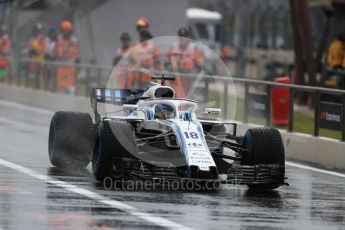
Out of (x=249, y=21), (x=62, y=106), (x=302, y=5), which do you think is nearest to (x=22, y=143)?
(x=62, y=106)

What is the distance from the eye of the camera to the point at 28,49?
37469mm

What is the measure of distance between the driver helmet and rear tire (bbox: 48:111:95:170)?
1.14 metres

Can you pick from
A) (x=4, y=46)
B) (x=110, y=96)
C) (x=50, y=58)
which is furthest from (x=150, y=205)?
(x=4, y=46)

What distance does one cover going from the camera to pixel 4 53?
3775 cm

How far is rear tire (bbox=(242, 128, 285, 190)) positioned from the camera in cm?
1495

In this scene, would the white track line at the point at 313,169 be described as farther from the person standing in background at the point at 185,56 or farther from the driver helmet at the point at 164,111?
the person standing in background at the point at 185,56

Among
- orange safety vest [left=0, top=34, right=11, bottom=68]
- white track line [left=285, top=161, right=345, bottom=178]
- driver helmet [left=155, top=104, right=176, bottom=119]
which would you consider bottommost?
white track line [left=285, top=161, right=345, bottom=178]

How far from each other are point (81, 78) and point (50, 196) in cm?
1606

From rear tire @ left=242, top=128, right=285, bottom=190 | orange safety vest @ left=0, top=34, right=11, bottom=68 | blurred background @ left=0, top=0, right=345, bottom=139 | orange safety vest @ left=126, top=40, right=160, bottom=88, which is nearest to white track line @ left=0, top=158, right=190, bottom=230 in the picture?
rear tire @ left=242, top=128, right=285, bottom=190

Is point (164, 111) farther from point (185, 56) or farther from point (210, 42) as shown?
point (210, 42)

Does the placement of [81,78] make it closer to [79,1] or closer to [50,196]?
[79,1]

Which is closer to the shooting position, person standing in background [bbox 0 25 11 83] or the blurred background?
the blurred background

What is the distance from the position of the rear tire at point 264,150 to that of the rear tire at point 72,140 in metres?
2.04

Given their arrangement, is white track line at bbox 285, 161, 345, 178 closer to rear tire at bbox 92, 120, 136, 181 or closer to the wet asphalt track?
the wet asphalt track
